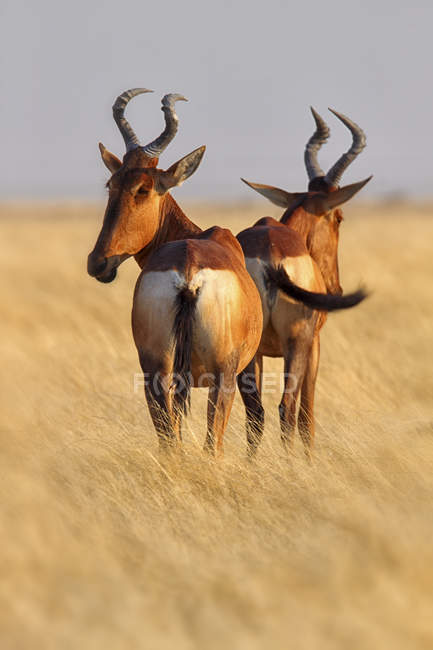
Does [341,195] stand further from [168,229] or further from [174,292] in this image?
[174,292]

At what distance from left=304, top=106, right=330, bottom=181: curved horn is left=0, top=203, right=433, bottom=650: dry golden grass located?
201cm

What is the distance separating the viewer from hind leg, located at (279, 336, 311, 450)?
264 inches

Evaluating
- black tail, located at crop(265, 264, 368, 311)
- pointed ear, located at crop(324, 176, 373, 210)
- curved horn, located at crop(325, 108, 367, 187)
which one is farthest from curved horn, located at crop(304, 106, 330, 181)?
black tail, located at crop(265, 264, 368, 311)

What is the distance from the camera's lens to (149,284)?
5.41 meters

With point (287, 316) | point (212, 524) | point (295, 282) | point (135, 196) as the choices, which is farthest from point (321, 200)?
point (212, 524)

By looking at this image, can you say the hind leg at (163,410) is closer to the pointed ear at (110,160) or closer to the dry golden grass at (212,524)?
the dry golden grass at (212,524)

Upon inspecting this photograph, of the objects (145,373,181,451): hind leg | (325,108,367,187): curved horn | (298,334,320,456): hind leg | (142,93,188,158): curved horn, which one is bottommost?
(298,334,320,456): hind leg

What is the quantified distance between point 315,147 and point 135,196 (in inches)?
87.4

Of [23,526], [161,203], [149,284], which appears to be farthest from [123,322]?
[23,526]

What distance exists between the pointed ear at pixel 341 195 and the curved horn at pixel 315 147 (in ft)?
1.35

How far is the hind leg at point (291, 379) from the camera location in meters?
6.71

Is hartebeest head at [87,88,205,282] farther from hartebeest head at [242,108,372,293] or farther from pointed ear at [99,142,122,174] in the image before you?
hartebeest head at [242,108,372,293]

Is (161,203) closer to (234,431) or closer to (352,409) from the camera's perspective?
(234,431)

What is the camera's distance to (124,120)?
6277 millimetres
